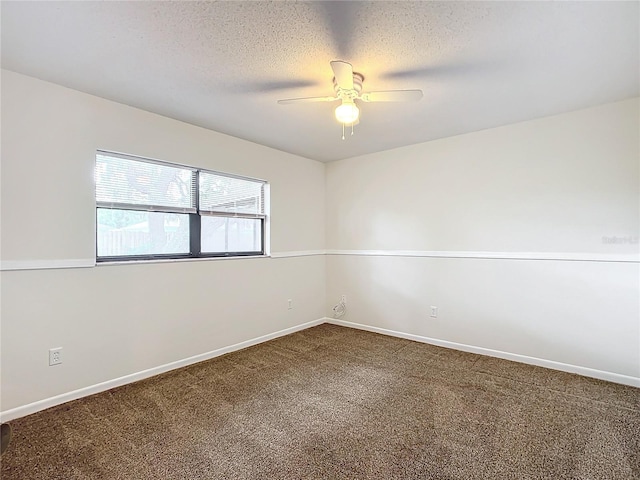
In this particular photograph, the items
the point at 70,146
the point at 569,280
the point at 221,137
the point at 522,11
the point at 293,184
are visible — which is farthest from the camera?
the point at 293,184

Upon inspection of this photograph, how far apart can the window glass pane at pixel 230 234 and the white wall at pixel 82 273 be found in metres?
0.20

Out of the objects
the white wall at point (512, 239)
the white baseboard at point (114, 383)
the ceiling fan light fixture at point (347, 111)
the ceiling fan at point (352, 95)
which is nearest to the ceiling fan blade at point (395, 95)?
the ceiling fan at point (352, 95)

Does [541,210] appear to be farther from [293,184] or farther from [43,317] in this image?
[43,317]

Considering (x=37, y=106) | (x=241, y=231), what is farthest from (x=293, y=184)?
(x=37, y=106)

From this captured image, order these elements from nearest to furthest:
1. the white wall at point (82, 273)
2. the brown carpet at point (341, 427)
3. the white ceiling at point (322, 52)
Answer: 1. the white ceiling at point (322, 52)
2. the brown carpet at point (341, 427)
3. the white wall at point (82, 273)

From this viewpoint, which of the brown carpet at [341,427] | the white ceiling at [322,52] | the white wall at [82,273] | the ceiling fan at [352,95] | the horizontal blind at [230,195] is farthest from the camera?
the horizontal blind at [230,195]

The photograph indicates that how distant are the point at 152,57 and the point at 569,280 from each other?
3749 mm

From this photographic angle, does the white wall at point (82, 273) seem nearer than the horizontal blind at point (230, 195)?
Yes

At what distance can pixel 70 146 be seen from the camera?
8.05ft

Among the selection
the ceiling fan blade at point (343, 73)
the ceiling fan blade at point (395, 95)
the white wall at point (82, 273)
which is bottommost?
the white wall at point (82, 273)

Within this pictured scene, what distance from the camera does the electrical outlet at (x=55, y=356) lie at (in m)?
2.36

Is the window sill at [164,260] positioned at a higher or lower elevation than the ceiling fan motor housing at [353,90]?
lower

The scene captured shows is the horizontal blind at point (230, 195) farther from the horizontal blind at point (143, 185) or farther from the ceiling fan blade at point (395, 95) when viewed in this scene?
the ceiling fan blade at point (395, 95)

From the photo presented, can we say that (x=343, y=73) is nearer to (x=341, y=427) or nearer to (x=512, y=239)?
(x=341, y=427)
